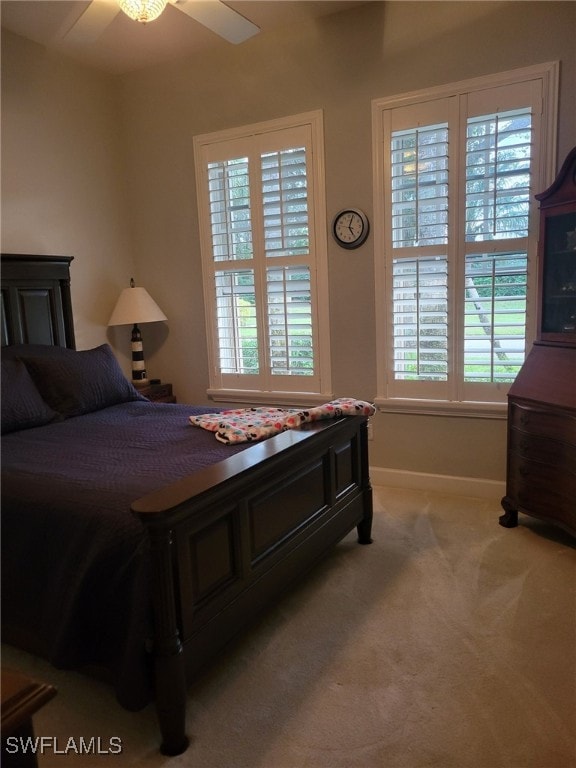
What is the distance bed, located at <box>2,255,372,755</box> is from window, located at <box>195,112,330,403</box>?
126 centimetres

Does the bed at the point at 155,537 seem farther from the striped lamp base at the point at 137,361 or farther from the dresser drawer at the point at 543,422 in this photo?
the striped lamp base at the point at 137,361

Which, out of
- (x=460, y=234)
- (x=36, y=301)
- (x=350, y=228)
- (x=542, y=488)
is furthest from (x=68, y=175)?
(x=542, y=488)

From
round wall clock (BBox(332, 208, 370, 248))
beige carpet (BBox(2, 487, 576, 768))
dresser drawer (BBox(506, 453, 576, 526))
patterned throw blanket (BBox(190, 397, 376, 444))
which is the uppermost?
round wall clock (BBox(332, 208, 370, 248))

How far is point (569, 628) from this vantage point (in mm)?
2207

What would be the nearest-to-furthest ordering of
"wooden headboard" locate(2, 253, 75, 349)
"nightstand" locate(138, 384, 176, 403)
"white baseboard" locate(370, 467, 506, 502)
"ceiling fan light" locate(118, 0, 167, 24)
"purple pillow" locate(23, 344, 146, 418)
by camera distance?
"ceiling fan light" locate(118, 0, 167, 24), "purple pillow" locate(23, 344, 146, 418), "wooden headboard" locate(2, 253, 75, 349), "white baseboard" locate(370, 467, 506, 502), "nightstand" locate(138, 384, 176, 403)

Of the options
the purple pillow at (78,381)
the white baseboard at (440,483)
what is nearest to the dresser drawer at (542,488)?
the white baseboard at (440,483)

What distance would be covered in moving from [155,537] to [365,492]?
5.19 ft

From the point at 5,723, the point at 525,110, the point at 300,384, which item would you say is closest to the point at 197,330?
the point at 300,384

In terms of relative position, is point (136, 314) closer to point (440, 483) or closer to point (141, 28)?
point (141, 28)

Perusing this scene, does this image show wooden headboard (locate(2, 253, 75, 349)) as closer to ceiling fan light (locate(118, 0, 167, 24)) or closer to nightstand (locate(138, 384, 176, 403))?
nightstand (locate(138, 384, 176, 403))

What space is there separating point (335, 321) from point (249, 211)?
0.99m

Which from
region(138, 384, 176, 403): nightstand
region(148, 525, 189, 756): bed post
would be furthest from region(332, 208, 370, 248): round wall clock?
region(148, 525, 189, 756): bed post

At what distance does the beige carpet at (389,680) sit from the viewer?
1.68 meters

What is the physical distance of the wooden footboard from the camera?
164 centimetres
